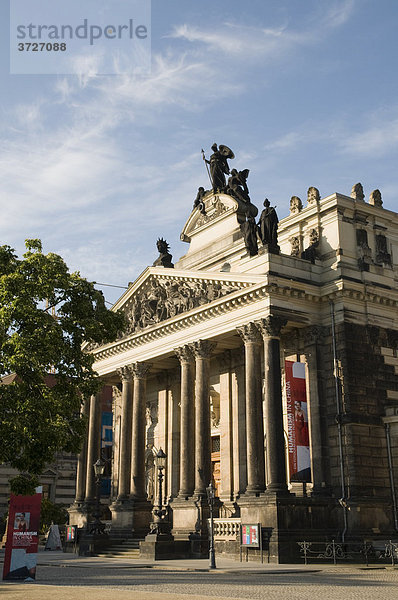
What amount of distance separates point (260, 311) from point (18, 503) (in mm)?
18567

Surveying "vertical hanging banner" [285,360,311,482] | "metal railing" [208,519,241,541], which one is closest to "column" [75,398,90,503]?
"metal railing" [208,519,241,541]

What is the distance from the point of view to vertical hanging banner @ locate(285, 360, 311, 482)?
3550cm

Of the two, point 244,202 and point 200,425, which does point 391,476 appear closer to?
point 200,425

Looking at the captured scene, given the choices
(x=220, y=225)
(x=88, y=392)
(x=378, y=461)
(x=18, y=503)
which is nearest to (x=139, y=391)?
(x=220, y=225)

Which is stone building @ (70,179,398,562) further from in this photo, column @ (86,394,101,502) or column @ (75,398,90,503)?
column @ (75,398,90,503)

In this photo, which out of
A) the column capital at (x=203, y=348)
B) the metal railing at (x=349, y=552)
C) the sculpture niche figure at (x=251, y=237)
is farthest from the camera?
the column capital at (x=203, y=348)

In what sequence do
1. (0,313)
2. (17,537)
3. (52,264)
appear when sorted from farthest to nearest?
(52,264), (0,313), (17,537)

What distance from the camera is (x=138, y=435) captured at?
45.9 m

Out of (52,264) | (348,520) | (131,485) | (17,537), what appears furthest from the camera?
(131,485)

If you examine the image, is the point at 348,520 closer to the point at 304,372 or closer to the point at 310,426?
the point at 310,426

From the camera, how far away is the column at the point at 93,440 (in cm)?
5109

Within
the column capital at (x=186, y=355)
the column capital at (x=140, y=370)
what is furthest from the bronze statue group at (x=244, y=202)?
the column capital at (x=140, y=370)

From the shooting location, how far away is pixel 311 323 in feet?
126

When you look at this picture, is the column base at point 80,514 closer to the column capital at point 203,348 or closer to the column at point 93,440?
the column at point 93,440
